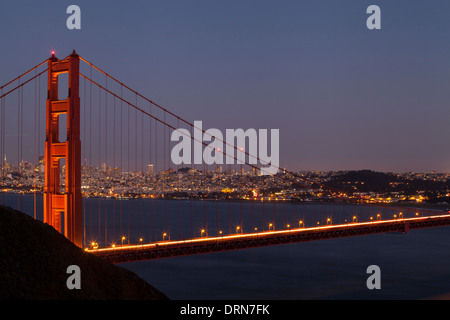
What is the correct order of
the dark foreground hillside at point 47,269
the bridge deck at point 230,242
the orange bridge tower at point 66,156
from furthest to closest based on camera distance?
the bridge deck at point 230,242
the orange bridge tower at point 66,156
the dark foreground hillside at point 47,269

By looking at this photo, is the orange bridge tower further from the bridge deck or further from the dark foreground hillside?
the dark foreground hillside

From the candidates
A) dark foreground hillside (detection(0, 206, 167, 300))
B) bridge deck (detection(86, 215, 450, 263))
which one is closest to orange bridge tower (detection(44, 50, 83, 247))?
bridge deck (detection(86, 215, 450, 263))

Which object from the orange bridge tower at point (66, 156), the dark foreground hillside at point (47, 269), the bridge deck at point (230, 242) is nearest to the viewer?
the dark foreground hillside at point (47, 269)

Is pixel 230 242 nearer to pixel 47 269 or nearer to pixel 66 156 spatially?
pixel 66 156

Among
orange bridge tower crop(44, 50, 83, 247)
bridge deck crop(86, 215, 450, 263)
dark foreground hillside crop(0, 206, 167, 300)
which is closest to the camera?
dark foreground hillside crop(0, 206, 167, 300)

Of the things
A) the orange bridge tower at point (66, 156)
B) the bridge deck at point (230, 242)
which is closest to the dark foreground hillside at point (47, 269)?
the orange bridge tower at point (66, 156)

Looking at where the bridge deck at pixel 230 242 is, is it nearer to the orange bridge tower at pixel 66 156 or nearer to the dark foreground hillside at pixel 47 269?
the orange bridge tower at pixel 66 156
